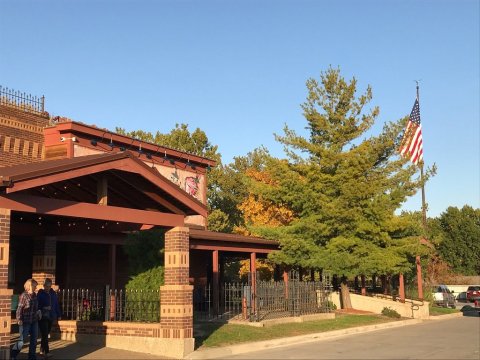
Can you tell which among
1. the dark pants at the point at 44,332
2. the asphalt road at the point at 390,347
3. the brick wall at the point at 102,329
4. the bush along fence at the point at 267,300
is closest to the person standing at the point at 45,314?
the dark pants at the point at 44,332

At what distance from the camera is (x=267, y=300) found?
19844 mm

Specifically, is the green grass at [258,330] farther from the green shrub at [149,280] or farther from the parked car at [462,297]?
the parked car at [462,297]

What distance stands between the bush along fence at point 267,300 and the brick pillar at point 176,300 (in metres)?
6.31

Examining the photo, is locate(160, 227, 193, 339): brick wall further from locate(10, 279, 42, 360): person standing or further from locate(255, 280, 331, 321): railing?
locate(255, 280, 331, 321): railing

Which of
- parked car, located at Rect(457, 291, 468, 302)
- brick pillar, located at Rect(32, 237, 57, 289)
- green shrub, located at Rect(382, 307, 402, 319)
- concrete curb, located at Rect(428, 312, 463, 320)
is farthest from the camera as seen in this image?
parked car, located at Rect(457, 291, 468, 302)

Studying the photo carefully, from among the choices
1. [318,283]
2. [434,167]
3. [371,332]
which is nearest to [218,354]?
[371,332]

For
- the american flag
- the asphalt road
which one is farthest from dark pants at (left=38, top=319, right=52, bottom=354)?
the american flag

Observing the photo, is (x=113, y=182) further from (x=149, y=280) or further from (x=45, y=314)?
(x=45, y=314)

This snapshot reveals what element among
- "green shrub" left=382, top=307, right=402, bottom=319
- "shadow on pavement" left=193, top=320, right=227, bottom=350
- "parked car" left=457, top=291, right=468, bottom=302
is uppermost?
"shadow on pavement" left=193, top=320, right=227, bottom=350

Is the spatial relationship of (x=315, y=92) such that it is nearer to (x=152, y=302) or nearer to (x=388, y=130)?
(x=388, y=130)

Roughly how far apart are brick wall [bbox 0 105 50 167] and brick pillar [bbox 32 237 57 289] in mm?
4324

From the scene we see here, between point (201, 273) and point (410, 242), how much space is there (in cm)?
1017

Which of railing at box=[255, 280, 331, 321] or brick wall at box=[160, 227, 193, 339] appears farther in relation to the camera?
A: railing at box=[255, 280, 331, 321]

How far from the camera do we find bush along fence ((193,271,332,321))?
19.2 m
